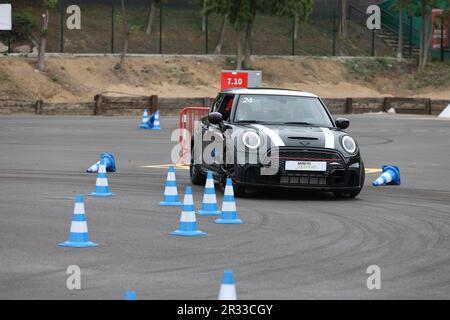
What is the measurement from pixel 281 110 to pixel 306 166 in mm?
1806

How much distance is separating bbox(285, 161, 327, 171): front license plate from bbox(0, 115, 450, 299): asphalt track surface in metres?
0.48

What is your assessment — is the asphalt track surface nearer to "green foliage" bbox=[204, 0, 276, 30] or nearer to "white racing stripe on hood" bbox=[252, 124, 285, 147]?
"white racing stripe on hood" bbox=[252, 124, 285, 147]

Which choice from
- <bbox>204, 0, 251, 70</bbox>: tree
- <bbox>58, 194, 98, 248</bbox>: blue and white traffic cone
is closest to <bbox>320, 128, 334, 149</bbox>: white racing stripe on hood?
<bbox>58, 194, 98, 248</bbox>: blue and white traffic cone

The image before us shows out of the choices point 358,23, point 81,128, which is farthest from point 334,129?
point 358,23

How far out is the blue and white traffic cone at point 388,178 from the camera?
758 inches

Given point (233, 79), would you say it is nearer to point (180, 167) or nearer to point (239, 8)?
point (180, 167)

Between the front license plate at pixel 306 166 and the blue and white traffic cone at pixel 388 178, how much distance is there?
3.25 m

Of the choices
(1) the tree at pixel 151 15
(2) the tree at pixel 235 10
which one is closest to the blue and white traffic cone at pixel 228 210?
(2) the tree at pixel 235 10

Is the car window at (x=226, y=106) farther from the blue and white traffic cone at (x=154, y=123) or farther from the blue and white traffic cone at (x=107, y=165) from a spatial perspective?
the blue and white traffic cone at (x=154, y=123)

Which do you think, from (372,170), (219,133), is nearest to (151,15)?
(372,170)

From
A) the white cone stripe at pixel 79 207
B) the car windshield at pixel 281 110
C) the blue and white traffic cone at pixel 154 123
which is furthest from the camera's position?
the blue and white traffic cone at pixel 154 123

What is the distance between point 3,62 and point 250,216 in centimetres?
4345
